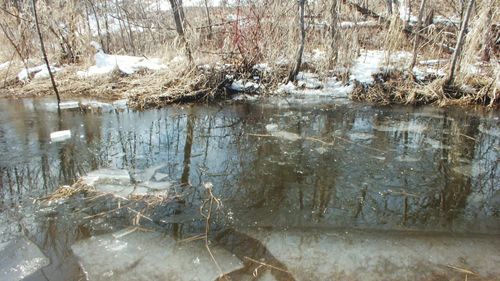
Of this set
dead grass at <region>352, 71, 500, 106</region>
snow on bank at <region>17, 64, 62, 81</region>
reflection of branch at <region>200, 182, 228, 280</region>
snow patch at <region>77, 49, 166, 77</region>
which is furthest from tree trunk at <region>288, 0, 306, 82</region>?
snow on bank at <region>17, 64, 62, 81</region>

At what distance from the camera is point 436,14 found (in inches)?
358

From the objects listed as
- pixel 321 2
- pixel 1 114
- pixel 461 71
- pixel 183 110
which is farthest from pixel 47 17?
pixel 461 71

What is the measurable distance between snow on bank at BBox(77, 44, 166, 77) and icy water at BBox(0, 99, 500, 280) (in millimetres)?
2314

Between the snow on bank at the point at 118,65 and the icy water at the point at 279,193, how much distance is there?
2.31 m

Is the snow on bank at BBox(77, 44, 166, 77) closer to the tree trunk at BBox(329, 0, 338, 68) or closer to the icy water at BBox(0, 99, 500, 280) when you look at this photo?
the icy water at BBox(0, 99, 500, 280)

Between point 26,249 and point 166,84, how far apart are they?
16.0 feet

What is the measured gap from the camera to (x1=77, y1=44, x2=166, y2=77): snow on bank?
830 cm

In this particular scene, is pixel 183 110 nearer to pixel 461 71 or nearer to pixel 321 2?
pixel 321 2

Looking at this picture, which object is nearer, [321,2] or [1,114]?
[1,114]

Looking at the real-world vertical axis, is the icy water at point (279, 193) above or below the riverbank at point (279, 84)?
below

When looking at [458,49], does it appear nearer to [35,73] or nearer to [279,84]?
[279,84]

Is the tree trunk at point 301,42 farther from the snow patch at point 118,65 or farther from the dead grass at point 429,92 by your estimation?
the snow patch at point 118,65

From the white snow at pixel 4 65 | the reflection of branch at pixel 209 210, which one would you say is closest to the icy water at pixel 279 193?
the reflection of branch at pixel 209 210

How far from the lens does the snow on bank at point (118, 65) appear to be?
27.2ft
